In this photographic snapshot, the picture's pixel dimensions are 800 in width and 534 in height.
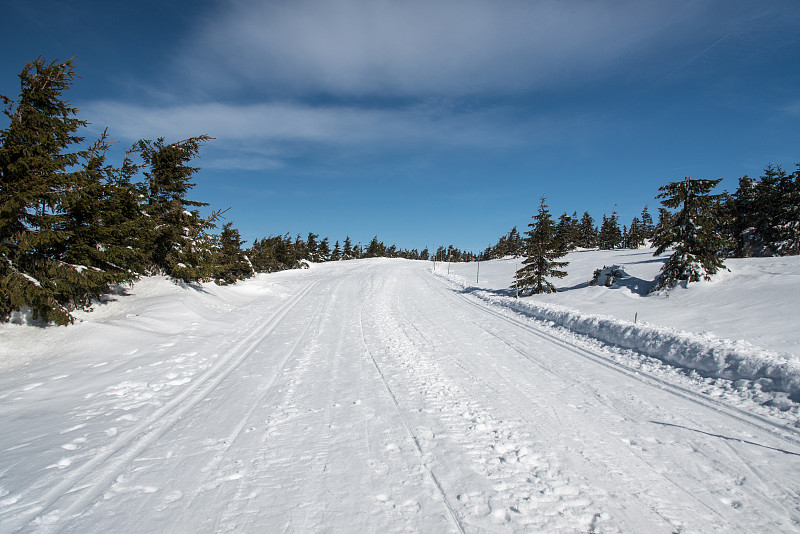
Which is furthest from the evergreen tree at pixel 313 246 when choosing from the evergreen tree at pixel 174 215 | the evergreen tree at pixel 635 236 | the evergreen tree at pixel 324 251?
the evergreen tree at pixel 635 236

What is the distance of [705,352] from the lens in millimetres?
7367

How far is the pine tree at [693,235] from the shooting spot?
1562 cm

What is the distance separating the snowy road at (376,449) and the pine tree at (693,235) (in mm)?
11553

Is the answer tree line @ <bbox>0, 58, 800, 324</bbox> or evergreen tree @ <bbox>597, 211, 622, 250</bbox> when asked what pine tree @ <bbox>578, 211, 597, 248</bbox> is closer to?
evergreen tree @ <bbox>597, 211, 622, 250</bbox>

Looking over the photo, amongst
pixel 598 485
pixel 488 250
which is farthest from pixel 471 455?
pixel 488 250

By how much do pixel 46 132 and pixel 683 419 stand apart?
14242 mm

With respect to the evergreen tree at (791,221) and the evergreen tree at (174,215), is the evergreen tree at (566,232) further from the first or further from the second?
the evergreen tree at (174,215)

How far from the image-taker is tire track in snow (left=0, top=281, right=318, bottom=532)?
301 centimetres

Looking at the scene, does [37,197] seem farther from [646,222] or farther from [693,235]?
[646,222]

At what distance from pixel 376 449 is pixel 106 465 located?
297 centimetres

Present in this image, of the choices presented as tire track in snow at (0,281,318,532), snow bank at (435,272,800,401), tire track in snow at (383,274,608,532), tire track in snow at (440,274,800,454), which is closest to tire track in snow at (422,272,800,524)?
tire track in snow at (440,274,800,454)

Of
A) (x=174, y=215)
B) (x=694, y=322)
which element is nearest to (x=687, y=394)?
(x=694, y=322)

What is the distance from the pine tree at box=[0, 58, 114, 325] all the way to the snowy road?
5.77 feet

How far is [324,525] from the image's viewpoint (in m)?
2.93
